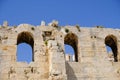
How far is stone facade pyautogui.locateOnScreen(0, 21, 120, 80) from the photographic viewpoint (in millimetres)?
18375

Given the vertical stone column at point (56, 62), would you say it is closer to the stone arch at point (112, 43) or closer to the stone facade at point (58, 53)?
the stone facade at point (58, 53)

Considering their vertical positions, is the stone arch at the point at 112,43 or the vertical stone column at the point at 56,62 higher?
the stone arch at the point at 112,43

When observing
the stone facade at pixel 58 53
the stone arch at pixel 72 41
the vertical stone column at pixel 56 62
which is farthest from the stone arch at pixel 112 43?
the vertical stone column at pixel 56 62

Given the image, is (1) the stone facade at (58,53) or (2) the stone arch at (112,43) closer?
(1) the stone facade at (58,53)

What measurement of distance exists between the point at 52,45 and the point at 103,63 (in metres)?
3.51

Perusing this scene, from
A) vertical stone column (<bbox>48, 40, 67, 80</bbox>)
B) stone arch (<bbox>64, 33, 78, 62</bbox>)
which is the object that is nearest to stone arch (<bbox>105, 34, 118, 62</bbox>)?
stone arch (<bbox>64, 33, 78, 62</bbox>)

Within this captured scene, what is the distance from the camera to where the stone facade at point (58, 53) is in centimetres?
1838

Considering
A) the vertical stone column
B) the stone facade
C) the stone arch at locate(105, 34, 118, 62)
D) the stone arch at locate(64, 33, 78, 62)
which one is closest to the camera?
the vertical stone column

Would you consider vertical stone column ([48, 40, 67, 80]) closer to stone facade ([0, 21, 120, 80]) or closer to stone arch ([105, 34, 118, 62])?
stone facade ([0, 21, 120, 80])

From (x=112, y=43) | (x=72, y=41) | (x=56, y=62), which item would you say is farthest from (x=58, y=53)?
(x=112, y=43)

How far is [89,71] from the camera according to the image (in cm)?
1934

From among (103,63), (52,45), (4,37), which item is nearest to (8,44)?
(4,37)

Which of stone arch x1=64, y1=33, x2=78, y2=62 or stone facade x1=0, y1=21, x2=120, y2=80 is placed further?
stone arch x1=64, y1=33, x2=78, y2=62

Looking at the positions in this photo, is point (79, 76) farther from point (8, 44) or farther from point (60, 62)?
point (8, 44)
